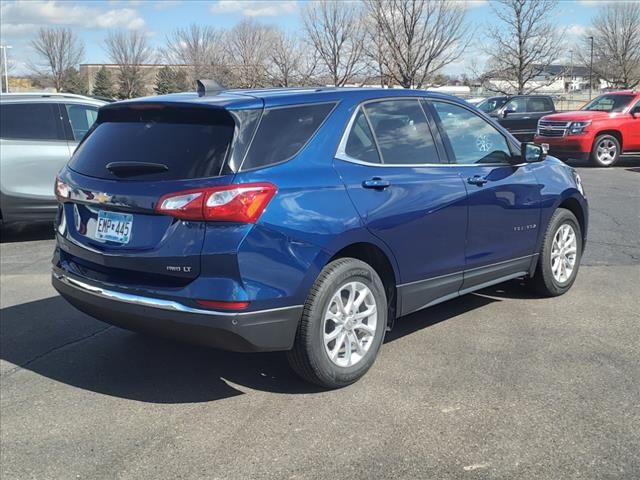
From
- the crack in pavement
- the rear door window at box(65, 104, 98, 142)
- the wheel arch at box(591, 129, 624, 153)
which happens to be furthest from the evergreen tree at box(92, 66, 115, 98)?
the crack in pavement

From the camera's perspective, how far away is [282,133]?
388 cm

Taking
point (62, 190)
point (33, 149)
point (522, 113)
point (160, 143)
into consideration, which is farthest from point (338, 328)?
point (522, 113)

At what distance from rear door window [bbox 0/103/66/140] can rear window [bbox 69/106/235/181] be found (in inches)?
201

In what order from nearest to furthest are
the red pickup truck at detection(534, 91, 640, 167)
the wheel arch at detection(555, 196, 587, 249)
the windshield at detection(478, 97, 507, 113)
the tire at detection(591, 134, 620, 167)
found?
the wheel arch at detection(555, 196, 587, 249), the red pickup truck at detection(534, 91, 640, 167), the tire at detection(591, 134, 620, 167), the windshield at detection(478, 97, 507, 113)

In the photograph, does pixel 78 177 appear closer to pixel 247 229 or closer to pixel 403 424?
pixel 247 229

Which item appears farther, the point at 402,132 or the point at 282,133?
the point at 402,132

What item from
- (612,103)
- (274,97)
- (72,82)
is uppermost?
(72,82)

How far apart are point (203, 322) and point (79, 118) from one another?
665cm

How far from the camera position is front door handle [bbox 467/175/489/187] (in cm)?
489

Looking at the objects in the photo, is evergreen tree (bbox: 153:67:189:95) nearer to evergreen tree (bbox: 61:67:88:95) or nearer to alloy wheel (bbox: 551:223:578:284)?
evergreen tree (bbox: 61:67:88:95)

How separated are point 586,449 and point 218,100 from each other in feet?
8.79

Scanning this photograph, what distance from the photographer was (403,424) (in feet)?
11.9

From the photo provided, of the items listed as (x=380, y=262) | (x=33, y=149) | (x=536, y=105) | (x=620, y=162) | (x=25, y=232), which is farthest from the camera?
(x=536, y=105)

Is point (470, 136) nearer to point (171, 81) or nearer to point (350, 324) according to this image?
point (350, 324)
